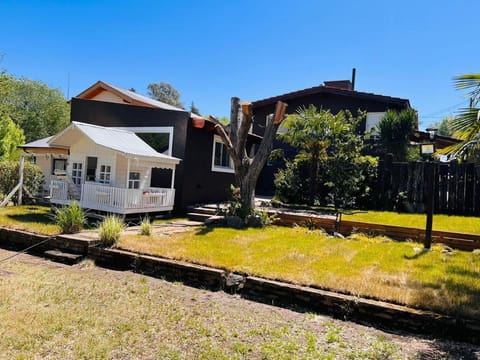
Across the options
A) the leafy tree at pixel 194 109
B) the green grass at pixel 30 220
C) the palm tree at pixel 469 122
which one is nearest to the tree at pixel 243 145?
the green grass at pixel 30 220

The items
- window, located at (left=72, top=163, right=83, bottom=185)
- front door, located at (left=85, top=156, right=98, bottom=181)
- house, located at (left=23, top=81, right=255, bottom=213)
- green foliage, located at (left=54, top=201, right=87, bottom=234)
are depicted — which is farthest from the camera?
window, located at (left=72, top=163, right=83, bottom=185)

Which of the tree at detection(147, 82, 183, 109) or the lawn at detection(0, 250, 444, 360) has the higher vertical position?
the tree at detection(147, 82, 183, 109)

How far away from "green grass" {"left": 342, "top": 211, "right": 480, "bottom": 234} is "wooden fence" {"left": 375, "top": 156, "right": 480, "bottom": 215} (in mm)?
545

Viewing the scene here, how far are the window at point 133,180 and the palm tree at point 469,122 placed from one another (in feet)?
28.7

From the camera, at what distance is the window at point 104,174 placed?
10703 millimetres

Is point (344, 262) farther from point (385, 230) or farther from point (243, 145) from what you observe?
point (243, 145)

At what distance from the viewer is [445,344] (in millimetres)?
3762

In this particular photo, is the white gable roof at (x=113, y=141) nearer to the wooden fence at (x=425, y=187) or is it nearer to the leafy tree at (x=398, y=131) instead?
the wooden fence at (x=425, y=187)

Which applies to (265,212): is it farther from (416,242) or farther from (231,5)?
(231,5)

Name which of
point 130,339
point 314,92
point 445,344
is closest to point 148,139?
point 314,92

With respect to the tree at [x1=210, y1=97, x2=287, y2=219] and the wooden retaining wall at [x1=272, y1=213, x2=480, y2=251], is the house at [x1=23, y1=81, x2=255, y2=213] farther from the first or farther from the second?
the wooden retaining wall at [x1=272, y1=213, x2=480, y2=251]

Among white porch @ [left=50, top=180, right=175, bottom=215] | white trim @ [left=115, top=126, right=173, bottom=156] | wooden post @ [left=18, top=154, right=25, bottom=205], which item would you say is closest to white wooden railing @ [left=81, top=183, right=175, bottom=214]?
white porch @ [left=50, top=180, right=175, bottom=215]

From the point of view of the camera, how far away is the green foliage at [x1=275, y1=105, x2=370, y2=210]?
11828 mm

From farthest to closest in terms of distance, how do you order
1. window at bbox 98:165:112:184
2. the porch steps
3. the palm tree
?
1. window at bbox 98:165:112:184
2. the porch steps
3. the palm tree
